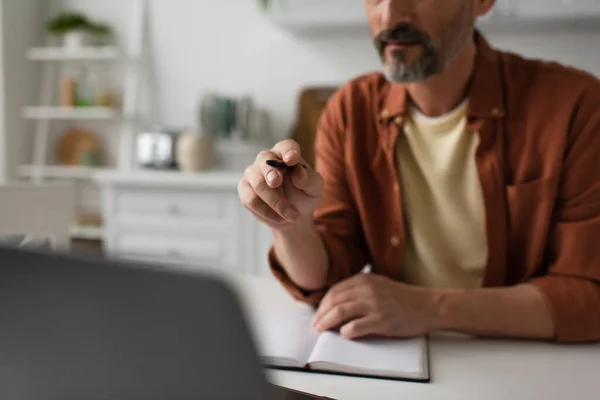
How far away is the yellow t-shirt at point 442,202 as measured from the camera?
95cm

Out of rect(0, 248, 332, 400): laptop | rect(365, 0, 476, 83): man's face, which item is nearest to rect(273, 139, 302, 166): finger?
rect(365, 0, 476, 83): man's face

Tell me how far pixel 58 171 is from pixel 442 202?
2.28 m

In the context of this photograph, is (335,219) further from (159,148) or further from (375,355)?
(159,148)

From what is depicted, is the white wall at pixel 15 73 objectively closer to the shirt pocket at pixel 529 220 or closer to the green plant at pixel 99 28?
the green plant at pixel 99 28

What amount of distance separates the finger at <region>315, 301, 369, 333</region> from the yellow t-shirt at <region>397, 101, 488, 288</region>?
0.28 metres

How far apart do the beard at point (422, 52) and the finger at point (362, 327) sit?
1.43ft

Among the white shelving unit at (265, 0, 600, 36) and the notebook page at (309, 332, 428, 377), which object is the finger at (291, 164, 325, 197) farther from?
the white shelving unit at (265, 0, 600, 36)

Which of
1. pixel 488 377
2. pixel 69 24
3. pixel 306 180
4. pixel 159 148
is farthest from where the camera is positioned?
pixel 69 24

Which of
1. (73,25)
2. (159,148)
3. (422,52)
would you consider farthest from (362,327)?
(73,25)

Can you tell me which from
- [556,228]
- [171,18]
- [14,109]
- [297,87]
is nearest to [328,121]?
[556,228]

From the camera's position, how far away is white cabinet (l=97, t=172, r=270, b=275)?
219 centimetres

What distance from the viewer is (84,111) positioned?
2641mm

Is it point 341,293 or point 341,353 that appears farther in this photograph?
point 341,293

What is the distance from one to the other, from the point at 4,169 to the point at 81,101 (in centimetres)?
52
